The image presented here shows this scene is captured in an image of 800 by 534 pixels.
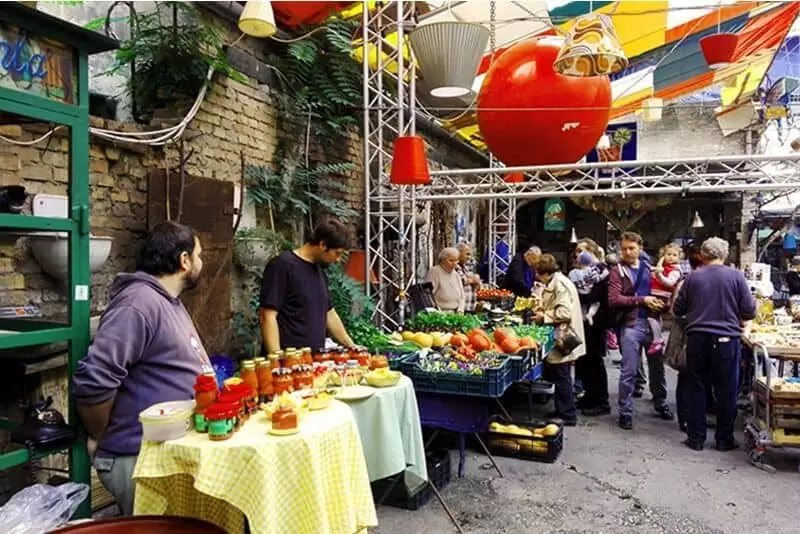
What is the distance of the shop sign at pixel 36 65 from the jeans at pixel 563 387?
449 cm

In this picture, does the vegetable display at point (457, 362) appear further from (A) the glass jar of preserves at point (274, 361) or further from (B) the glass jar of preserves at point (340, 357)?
(A) the glass jar of preserves at point (274, 361)

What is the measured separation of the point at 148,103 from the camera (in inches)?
181

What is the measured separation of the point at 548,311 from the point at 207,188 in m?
3.31

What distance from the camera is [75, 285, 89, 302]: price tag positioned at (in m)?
2.52

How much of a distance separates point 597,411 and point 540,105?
A: 3876mm

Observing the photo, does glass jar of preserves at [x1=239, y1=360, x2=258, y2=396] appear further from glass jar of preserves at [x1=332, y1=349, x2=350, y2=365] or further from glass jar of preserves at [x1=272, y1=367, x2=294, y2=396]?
glass jar of preserves at [x1=332, y1=349, x2=350, y2=365]

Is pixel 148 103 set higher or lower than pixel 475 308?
higher

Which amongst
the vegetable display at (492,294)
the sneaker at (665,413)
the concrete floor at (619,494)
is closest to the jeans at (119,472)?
the concrete floor at (619,494)

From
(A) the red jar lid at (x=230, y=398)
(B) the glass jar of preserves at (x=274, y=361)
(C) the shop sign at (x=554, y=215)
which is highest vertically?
(C) the shop sign at (x=554, y=215)

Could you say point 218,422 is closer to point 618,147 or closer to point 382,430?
point 382,430

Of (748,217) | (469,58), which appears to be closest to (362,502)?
(469,58)

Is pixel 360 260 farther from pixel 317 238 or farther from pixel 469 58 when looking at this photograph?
pixel 317 238

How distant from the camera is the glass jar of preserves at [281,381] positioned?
8.23 ft

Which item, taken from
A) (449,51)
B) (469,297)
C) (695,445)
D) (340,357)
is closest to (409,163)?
(449,51)
